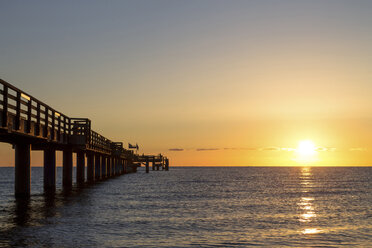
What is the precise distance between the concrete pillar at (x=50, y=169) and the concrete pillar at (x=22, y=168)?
25.8ft

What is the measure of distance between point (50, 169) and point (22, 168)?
9676mm

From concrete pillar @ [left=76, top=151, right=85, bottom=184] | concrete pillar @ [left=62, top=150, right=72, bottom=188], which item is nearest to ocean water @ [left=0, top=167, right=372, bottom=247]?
concrete pillar @ [left=62, top=150, right=72, bottom=188]

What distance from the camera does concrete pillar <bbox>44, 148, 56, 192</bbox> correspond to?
37.9m

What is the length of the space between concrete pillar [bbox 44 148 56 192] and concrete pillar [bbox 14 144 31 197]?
25.8 feet

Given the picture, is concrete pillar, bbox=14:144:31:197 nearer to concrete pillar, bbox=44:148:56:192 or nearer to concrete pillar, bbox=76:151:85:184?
concrete pillar, bbox=44:148:56:192

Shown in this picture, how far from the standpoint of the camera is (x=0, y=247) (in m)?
14.5

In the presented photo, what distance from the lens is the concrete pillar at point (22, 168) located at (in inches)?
1136

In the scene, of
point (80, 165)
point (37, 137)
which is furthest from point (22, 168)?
point (80, 165)

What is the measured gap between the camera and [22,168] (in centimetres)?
2898

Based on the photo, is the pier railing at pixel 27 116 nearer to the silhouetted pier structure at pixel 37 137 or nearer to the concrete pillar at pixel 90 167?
the silhouetted pier structure at pixel 37 137

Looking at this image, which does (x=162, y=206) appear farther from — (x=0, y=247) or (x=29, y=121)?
(x=0, y=247)

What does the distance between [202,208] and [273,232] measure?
9561mm

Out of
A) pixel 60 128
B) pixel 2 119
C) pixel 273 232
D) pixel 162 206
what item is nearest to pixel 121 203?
pixel 162 206

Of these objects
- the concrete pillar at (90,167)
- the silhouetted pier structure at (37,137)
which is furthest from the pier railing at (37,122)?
the concrete pillar at (90,167)
